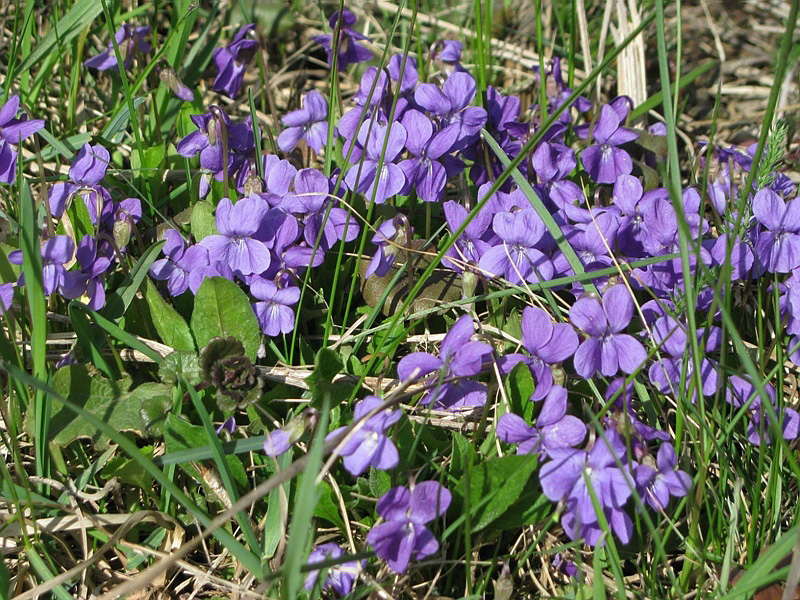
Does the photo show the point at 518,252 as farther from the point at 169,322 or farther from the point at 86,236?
the point at 86,236

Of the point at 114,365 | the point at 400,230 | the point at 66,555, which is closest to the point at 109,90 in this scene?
the point at 114,365

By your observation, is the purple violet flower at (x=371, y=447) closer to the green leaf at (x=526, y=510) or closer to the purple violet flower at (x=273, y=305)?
the green leaf at (x=526, y=510)

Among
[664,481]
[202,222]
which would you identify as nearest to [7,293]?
[202,222]

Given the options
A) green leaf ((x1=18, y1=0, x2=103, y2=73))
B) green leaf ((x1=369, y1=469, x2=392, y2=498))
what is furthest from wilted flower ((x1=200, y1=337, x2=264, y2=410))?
green leaf ((x1=18, y1=0, x2=103, y2=73))

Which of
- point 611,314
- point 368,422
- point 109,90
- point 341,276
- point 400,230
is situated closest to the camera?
point 368,422

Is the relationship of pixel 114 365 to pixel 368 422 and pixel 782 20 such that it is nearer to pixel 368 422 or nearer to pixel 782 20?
pixel 368 422

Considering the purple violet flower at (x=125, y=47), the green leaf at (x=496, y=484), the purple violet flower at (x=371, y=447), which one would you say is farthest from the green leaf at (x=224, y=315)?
the purple violet flower at (x=125, y=47)

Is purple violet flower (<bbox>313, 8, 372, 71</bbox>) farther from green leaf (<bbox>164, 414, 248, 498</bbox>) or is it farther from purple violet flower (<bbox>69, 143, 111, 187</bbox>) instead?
green leaf (<bbox>164, 414, 248, 498</bbox>)
